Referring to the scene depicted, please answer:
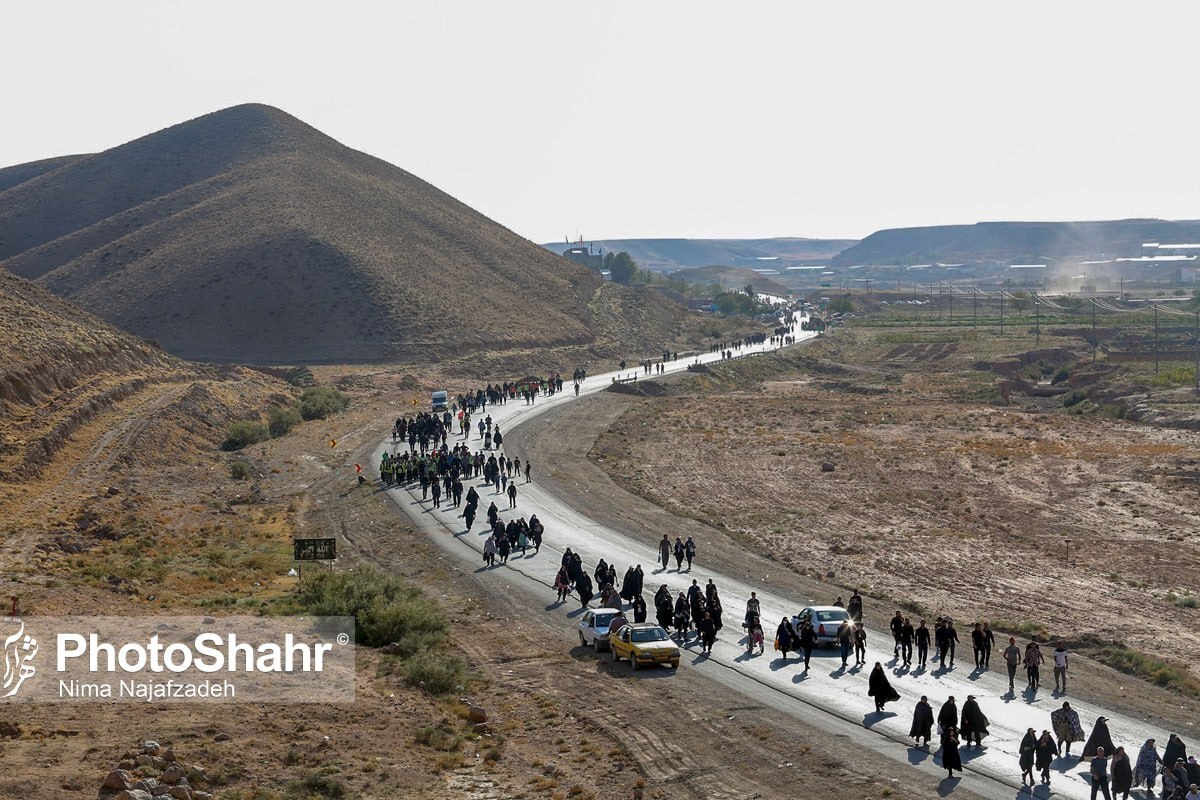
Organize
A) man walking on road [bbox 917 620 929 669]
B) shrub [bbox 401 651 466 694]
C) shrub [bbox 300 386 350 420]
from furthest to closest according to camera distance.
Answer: shrub [bbox 300 386 350 420] < man walking on road [bbox 917 620 929 669] < shrub [bbox 401 651 466 694]

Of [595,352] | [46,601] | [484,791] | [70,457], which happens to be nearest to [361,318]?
[595,352]

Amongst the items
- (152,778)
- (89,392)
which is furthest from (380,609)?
(89,392)

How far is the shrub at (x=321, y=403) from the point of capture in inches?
2790

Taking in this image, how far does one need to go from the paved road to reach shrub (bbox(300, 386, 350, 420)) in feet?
110

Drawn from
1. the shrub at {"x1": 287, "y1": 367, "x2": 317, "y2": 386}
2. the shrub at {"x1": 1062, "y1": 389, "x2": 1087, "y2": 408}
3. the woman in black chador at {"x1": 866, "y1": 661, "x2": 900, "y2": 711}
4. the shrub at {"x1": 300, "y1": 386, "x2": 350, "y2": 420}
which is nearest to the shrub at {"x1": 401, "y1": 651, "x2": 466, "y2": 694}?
the woman in black chador at {"x1": 866, "y1": 661, "x2": 900, "y2": 711}

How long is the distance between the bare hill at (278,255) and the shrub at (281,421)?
35906mm

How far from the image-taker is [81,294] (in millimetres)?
121188

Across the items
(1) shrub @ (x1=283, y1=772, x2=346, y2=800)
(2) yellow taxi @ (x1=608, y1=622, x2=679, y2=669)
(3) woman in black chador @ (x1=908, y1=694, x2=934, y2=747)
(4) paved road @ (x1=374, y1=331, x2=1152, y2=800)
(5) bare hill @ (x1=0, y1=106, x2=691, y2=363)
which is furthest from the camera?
(5) bare hill @ (x1=0, y1=106, x2=691, y2=363)

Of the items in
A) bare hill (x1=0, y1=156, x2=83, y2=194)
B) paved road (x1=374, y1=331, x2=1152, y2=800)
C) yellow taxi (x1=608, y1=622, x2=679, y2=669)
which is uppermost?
bare hill (x1=0, y1=156, x2=83, y2=194)

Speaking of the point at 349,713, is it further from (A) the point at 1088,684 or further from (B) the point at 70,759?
(A) the point at 1088,684

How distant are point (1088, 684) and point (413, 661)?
43.4ft

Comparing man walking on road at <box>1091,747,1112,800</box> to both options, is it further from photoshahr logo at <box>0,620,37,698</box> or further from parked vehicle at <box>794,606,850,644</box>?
photoshahr logo at <box>0,620,37,698</box>

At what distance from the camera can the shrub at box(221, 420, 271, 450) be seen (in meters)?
58.7

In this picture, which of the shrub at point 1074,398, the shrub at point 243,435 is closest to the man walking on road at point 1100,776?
the shrub at point 243,435
